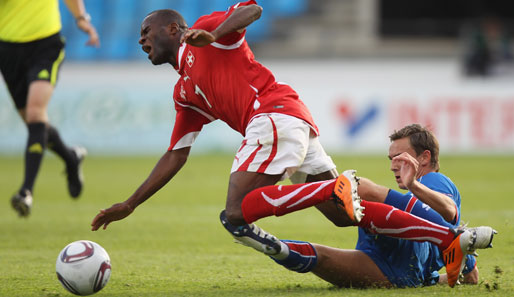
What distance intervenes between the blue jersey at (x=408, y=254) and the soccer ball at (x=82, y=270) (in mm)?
1432

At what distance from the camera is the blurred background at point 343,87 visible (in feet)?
55.4

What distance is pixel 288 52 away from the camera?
811 inches

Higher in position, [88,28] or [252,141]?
[88,28]

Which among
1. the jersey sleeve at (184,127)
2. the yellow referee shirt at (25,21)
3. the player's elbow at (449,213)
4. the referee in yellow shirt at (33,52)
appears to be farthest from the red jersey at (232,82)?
the yellow referee shirt at (25,21)

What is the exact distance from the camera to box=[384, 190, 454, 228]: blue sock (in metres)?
4.21

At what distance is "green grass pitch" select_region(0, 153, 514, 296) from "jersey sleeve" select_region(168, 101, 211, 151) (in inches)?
32.1

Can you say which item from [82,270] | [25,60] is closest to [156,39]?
[82,270]

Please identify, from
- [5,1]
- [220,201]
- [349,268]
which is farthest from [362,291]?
[220,201]

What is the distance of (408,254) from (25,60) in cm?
417

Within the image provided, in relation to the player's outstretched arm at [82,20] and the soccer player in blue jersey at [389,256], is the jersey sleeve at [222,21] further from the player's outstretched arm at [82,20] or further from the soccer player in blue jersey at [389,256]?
the player's outstretched arm at [82,20]

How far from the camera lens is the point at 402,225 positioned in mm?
4051

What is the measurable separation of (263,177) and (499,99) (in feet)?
45.0

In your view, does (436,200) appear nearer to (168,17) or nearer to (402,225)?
(402,225)

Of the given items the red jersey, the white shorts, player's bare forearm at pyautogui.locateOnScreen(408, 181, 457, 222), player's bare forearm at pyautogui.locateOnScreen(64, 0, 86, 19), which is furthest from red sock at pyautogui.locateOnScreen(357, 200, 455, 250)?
player's bare forearm at pyautogui.locateOnScreen(64, 0, 86, 19)
